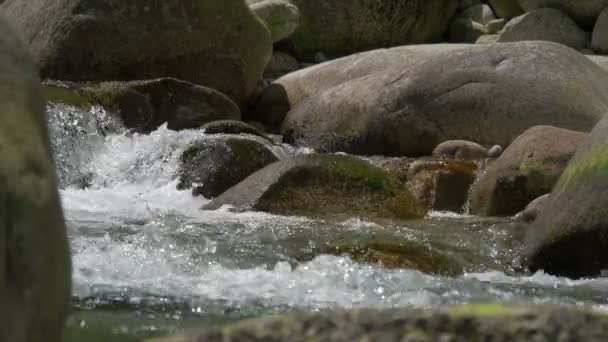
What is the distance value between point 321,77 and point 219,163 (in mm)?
5008

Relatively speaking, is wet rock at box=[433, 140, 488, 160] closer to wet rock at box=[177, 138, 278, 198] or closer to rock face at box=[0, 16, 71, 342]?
wet rock at box=[177, 138, 278, 198]

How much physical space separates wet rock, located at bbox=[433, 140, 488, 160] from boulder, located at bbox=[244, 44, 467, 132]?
3.08 m

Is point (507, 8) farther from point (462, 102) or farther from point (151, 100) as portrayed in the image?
point (151, 100)

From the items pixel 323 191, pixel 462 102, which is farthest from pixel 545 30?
pixel 323 191

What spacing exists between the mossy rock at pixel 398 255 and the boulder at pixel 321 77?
743cm

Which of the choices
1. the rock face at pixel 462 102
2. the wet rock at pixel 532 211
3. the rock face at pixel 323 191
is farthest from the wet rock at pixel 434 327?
the rock face at pixel 462 102

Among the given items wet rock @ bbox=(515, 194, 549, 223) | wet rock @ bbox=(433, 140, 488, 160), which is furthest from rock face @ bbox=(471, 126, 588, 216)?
wet rock @ bbox=(433, 140, 488, 160)

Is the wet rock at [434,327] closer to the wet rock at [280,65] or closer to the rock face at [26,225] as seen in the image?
the rock face at [26,225]

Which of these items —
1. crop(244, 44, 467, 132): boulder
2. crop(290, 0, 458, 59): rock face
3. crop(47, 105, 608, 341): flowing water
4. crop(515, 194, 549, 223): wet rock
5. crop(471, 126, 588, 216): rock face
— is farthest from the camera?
crop(290, 0, 458, 59): rock face

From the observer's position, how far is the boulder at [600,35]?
1875 centimetres

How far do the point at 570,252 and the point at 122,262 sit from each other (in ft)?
7.91

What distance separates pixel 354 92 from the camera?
42.0 ft

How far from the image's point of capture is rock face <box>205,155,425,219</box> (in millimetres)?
8391

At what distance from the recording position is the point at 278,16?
57.0 ft
